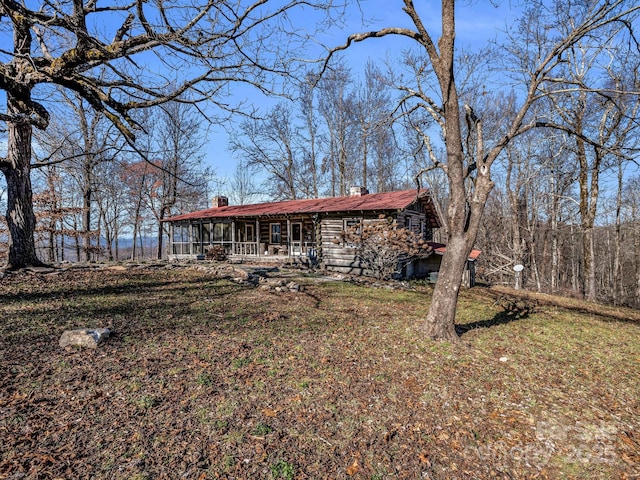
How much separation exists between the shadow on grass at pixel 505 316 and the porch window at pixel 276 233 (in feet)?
45.4

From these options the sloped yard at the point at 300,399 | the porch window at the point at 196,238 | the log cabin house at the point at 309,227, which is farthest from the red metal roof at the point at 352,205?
the sloped yard at the point at 300,399

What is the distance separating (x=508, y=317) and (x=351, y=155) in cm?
2133

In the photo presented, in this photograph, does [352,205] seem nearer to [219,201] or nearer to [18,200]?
[219,201]

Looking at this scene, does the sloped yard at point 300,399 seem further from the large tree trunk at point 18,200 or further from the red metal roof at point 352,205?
the red metal roof at point 352,205

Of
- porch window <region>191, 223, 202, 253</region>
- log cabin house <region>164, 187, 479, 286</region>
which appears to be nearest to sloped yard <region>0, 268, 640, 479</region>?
log cabin house <region>164, 187, 479, 286</region>

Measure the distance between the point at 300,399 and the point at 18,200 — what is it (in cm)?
1048

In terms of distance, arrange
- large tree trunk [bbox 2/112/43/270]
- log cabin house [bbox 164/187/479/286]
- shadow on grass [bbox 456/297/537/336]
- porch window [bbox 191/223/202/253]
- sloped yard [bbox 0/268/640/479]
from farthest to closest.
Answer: porch window [bbox 191/223/202/253] < log cabin house [bbox 164/187/479/286] < large tree trunk [bbox 2/112/43/270] < shadow on grass [bbox 456/297/537/336] < sloped yard [bbox 0/268/640/479]

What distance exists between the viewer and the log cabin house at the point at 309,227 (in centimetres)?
1593

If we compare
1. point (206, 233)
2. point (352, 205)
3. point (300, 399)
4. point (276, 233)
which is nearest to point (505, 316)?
point (300, 399)

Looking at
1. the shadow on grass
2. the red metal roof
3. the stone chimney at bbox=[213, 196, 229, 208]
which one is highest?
the stone chimney at bbox=[213, 196, 229, 208]

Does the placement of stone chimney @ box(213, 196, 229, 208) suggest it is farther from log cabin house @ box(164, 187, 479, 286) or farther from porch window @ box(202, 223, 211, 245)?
porch window @ box(202, 223, 211, 245)

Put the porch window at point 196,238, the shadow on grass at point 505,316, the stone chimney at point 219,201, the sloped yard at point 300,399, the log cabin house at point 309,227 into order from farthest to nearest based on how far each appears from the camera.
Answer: the stone chimney at point 219,201 → the porch window at point 196,238 → the log cabin house at point 309,227 → the shadow on grass at point 505,316 → the sloped yard at point 300,399

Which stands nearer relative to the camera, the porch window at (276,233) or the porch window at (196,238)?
the porch window at (276,233)

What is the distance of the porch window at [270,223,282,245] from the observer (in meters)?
21.5
